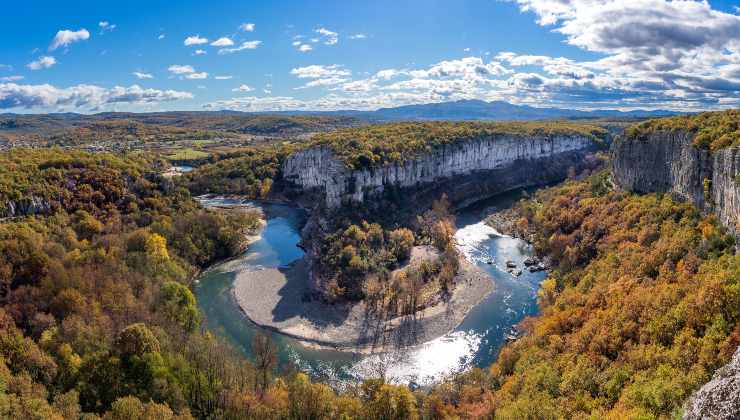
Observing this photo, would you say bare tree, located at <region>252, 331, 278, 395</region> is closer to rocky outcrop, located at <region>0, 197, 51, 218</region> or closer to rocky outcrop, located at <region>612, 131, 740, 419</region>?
rocky outcrop, located at <region>612, 131, 740, 419</region>

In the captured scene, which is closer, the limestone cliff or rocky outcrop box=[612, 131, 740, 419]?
rocky outcrop box=[612, 131, 740, 419]

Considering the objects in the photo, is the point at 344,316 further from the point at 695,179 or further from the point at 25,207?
the point at 25,207

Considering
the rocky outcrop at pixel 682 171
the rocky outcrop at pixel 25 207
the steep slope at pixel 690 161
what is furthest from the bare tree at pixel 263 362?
the steep slope at pixel 690 161

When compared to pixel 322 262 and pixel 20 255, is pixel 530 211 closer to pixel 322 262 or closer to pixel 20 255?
pixel 322 262

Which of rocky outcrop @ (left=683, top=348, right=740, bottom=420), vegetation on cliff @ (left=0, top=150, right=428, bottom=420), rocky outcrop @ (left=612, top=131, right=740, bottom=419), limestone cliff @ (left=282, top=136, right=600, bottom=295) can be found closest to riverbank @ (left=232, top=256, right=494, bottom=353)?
limestone cliff @ (left=282, top=136, right=600, bottom=295)

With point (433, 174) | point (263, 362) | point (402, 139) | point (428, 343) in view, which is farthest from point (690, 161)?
point (402, 139)

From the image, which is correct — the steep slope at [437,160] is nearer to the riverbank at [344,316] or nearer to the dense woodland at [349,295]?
the dense woodland at [349,295]
